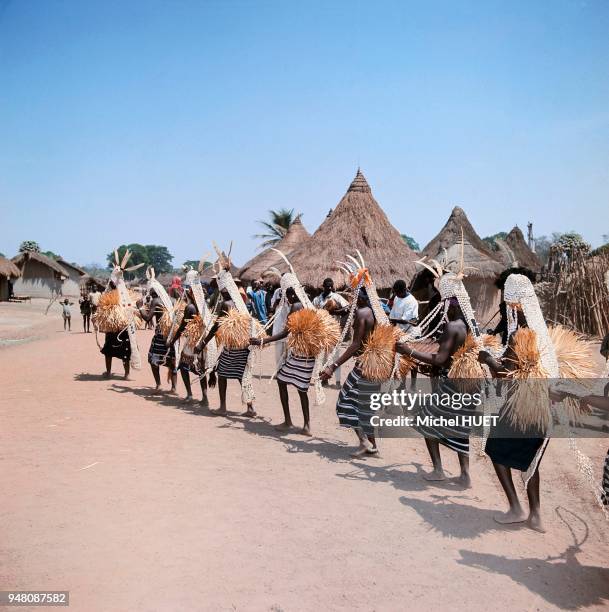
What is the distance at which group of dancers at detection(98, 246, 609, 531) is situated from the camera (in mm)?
3758

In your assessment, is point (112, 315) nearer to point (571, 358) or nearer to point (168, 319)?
point (168, 319)

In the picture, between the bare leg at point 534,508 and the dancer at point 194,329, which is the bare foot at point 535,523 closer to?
the bare leg at point 534,508

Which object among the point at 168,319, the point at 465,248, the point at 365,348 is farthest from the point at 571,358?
the point at 465,248

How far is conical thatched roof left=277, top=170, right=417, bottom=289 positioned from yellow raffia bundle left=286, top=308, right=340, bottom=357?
1004cm

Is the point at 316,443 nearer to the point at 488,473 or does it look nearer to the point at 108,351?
the point at 488,473

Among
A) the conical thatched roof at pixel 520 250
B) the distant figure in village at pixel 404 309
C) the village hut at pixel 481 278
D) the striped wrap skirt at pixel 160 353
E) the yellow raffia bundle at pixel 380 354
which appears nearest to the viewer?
the yellow raffia bundle at pixel 380 354

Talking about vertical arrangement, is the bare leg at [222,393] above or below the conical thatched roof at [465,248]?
below

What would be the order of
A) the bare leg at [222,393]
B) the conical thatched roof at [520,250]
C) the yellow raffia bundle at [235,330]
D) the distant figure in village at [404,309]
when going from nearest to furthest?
the yellow raffia bundle at [235,330], the bare leg at [222,393], the distant figure in village at [404,309], the conical thatched roof at [520,250]

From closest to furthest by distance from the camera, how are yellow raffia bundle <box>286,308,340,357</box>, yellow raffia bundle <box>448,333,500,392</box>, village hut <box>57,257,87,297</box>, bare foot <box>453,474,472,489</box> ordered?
yellow raffia bundle <box>448,333,500,392</box> < bare foot <box>453,474,472,489</box> < yellow raffia bundle <box>286,308,340,357</box> < village hut <box>57,257,87,297</box>

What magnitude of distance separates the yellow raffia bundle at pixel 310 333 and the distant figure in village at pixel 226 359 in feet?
2.72

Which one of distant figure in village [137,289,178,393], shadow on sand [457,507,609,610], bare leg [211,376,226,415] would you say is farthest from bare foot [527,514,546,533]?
distant figure in village [137,289,178,393]

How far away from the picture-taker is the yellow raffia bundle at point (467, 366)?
4.34 meters

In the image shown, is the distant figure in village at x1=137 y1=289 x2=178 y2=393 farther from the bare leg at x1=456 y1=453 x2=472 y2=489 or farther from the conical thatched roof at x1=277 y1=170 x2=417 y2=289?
the conical thatched roof at x1=277 y1=170 x2=417 y2=289

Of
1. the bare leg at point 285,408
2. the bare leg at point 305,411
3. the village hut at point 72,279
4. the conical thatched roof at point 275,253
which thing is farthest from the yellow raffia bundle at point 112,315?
the village hut at point 72,279
